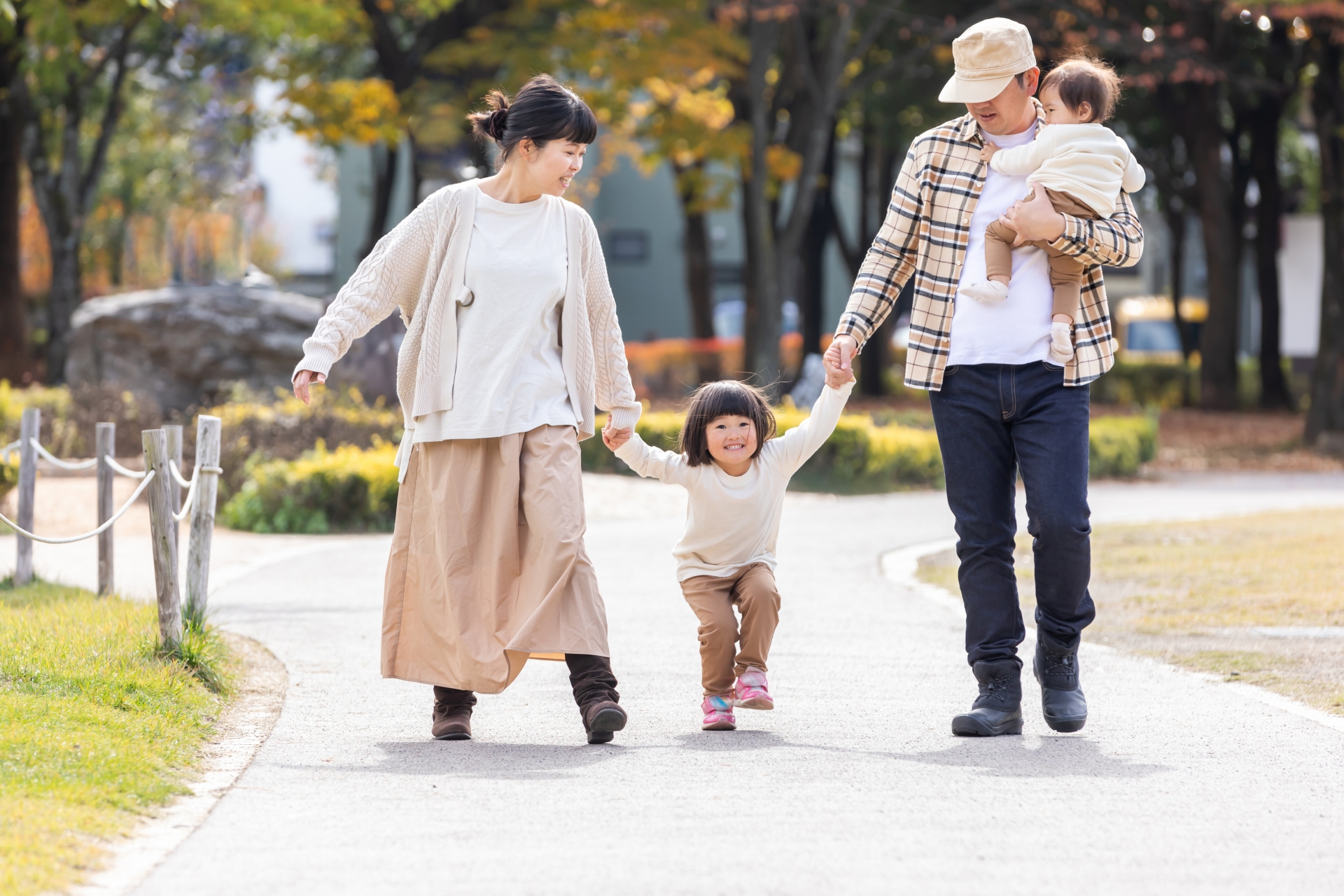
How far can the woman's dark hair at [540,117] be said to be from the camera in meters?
4.93

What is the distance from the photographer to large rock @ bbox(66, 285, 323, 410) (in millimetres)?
18141

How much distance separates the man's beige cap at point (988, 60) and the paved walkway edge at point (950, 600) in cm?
187

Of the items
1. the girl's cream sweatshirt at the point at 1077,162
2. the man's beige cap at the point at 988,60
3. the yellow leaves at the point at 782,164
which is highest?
the yellow leaves at the point at 782,164

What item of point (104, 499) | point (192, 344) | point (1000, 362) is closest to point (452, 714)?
point (1000, 362)

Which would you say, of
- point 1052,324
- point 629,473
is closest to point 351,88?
point 629,473

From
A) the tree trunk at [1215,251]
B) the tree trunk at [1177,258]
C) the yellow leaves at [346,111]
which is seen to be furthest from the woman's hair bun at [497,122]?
the tree trunk at [1177,258]

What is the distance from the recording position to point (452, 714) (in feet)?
16.5

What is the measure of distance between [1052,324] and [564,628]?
1634 mm

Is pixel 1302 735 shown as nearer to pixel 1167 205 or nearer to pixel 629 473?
pixel 629 473

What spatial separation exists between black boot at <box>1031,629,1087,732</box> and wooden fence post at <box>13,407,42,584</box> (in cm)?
501

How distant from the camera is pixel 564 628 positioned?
488cm

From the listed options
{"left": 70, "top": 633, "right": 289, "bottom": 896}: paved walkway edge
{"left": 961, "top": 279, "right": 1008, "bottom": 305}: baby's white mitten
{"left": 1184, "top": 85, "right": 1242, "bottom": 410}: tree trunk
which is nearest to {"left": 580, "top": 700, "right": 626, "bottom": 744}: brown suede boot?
{"left": 70, "top": 633, "right": 289, "bottom": 896}: paved walkway edge

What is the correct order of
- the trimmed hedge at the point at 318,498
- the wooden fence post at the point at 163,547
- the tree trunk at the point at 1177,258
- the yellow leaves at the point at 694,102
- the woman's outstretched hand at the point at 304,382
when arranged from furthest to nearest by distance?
the tree trunk at the point at 1177,258, the yellow leaves at the point at 694,102, the trimmed hedge at the point at 318,498, the wooden fence post at the point at 163,547, the woman's outstretched hand at the point at 304,382

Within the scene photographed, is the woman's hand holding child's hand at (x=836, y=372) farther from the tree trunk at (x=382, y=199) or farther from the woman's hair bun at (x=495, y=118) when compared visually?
the tree trunk at (x=382, y=199)
